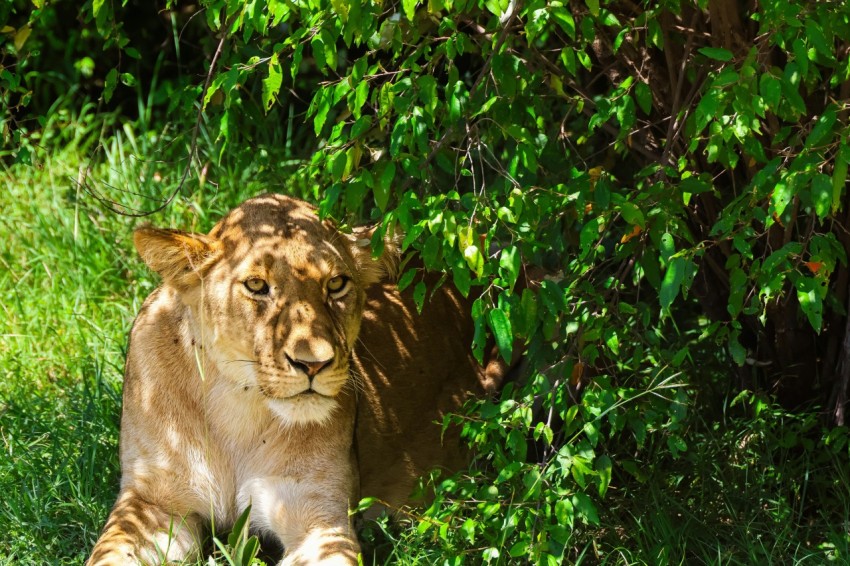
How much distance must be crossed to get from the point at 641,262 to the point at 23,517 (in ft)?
7.07

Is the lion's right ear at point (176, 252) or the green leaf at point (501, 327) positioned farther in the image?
the lion's right ear at point (176, 252)

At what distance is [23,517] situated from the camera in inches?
154

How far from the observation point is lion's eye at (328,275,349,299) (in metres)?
3.64

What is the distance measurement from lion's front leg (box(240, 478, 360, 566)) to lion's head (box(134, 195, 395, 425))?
279 mm

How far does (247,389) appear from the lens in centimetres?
369

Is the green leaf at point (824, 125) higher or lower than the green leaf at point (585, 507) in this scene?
higher

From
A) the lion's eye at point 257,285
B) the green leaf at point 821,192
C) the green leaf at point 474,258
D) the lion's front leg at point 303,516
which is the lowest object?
the lion's front leg at point 303,516

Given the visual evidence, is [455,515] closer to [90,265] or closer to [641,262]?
[641,262]

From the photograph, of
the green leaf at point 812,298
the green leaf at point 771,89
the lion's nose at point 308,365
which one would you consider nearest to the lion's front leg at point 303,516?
the lion's nose at point 308,365

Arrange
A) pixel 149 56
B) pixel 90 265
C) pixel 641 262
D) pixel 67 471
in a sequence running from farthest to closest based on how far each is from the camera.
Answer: pixel 149 56, pixel 90 265, pixel 67 471, pixel 641 262

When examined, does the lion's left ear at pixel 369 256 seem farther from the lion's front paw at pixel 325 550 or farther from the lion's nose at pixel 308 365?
the lion's front paw at pixel 325 550

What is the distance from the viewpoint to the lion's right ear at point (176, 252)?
11.6 ft

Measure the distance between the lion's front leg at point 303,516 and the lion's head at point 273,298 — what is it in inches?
11.0

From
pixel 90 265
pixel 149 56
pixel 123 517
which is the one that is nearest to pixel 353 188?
pixel 123 517
